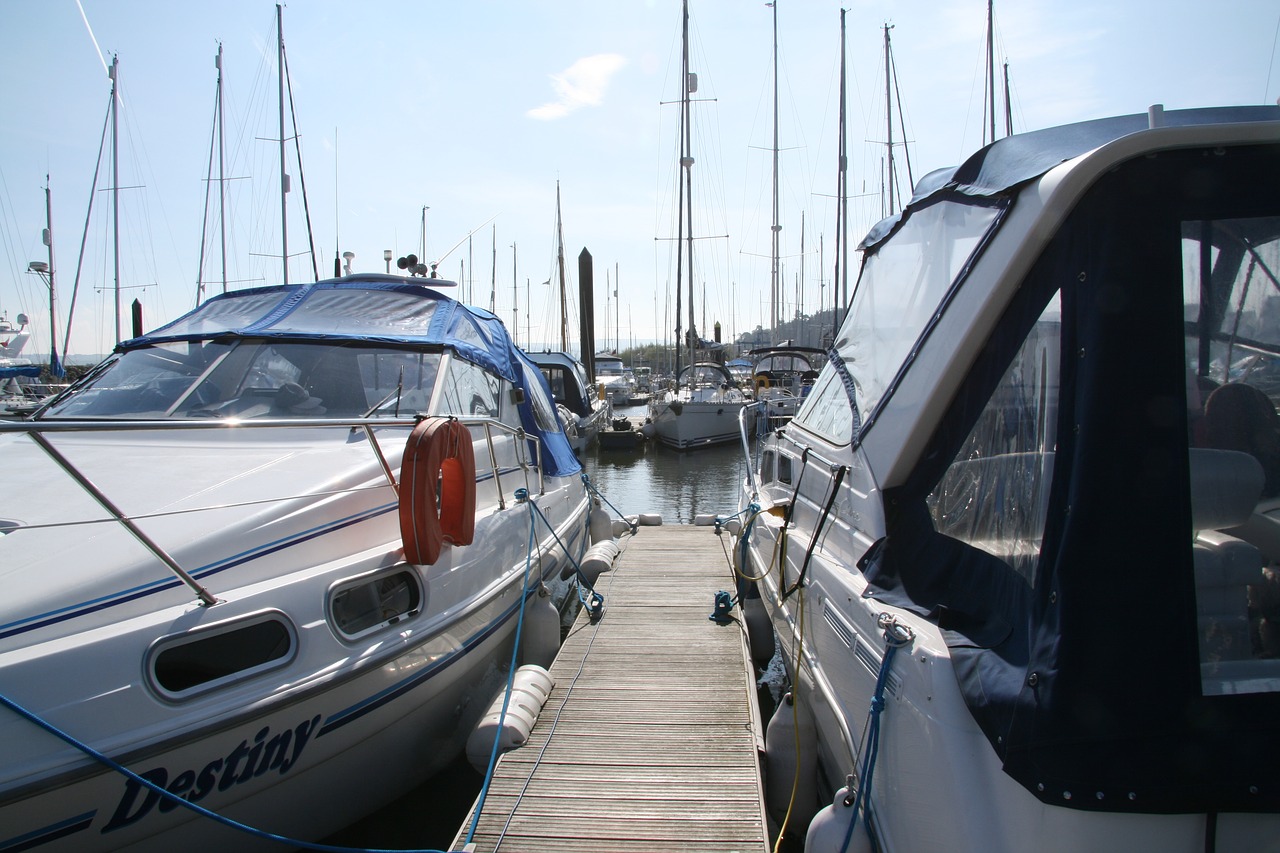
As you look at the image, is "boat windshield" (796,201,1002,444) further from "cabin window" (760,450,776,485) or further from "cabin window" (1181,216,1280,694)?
"cabin window" (760,450,776,485)

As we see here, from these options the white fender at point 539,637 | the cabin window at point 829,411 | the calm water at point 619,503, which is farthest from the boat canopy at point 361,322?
the calm water at point 619,503

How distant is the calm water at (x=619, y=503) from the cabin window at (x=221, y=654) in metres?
1.15

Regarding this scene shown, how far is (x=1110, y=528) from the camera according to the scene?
1904 mm

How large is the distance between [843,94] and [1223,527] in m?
25.6

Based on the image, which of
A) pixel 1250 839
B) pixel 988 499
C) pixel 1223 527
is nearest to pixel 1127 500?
pixel 1223 527

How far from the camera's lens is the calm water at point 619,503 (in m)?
4.06

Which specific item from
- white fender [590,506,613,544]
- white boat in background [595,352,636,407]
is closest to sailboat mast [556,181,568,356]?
white boat in background [595,352,636,407]

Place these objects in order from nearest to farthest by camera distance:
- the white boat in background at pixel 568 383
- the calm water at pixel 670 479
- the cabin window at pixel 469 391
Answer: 1. the cabin window at pixel 469 391
2. the calm water at pixel 670 479
3. the white boat in background at pixel 568 383

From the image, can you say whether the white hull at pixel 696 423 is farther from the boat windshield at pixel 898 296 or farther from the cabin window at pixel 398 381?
the boat windshield at pixel 898 296

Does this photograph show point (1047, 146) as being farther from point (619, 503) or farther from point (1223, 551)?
point (619, 503)

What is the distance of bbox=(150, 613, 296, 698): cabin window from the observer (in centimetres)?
272

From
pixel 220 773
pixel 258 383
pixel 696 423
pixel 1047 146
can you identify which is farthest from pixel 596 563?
pixel 696 423

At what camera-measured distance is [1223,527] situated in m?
1.99

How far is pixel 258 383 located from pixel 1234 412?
15.6 ft
